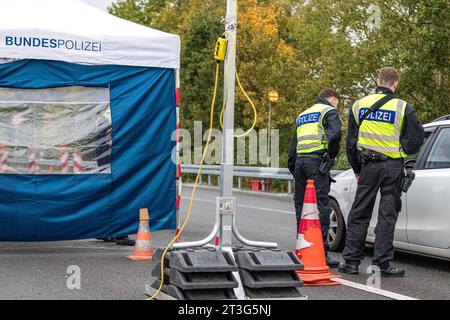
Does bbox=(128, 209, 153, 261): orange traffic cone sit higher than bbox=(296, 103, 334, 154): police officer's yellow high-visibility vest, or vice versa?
bbox=(296, 103, 334, 154): police officer's yellow high-visibility vest

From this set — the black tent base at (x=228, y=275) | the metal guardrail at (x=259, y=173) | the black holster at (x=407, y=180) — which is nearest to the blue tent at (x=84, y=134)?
the black holster at (x=407, y=180)

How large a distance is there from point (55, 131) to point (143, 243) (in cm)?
175

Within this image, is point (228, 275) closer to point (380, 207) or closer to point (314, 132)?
point (380, 207)

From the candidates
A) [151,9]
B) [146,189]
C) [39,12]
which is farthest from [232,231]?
[151,9]

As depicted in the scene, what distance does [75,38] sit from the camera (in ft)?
31.6

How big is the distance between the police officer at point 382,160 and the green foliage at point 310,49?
11732mm

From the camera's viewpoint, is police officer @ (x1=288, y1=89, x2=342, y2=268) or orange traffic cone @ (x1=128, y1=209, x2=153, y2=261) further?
orange traffic cone @ (x1=128, y1=209, x2=153, y2=261)

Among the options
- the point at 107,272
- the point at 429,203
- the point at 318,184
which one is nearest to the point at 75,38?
the point at 107,272

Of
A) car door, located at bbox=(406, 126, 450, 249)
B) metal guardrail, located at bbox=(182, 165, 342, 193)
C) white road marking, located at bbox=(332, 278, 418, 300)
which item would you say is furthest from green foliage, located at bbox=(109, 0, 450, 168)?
white road marking, located at bbox=(332, 278, 418, 300)

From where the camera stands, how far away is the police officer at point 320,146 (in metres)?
9.03

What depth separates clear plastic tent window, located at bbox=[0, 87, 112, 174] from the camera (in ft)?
31.7

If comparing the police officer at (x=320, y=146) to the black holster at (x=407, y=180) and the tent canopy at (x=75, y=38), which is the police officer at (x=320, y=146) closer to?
the black holster at (x=407, y=180)

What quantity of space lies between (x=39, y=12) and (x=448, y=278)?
18.7 ft

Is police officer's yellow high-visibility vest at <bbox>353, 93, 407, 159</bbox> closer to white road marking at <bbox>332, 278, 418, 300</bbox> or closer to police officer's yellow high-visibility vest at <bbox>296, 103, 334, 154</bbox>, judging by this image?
police officer's yellow high-visibility vest at <bbox>296, 103, 334, 154</bbox>
